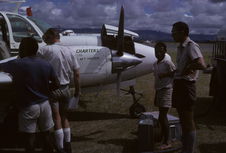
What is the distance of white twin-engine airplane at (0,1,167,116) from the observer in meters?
6.86

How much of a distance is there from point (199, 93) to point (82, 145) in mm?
6710

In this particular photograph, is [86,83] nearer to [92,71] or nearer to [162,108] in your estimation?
[92,71]

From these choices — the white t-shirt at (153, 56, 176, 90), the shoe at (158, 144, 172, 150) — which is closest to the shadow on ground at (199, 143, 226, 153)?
the shoe at (158, 144, 172, 150)

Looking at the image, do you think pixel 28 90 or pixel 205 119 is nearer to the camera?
pixel 28 90

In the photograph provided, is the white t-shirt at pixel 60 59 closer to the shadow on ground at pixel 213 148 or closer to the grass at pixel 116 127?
the grass at pixel 116 127

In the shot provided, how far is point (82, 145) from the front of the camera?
223 inches

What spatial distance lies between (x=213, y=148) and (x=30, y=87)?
3.32 meters

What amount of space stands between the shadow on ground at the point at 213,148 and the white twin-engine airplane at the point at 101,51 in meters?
2.26

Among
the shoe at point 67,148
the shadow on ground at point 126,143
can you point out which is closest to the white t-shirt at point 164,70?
the shadow on ground at point 126,143

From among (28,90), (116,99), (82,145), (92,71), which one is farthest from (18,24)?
(116,99)

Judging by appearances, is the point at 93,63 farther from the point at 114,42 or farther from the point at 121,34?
the point at 114,42

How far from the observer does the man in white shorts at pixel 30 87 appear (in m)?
3.86

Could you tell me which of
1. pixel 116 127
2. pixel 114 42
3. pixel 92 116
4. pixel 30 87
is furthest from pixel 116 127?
pixel 30 87

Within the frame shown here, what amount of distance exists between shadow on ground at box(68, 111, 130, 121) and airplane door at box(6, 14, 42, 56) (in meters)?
2.21
